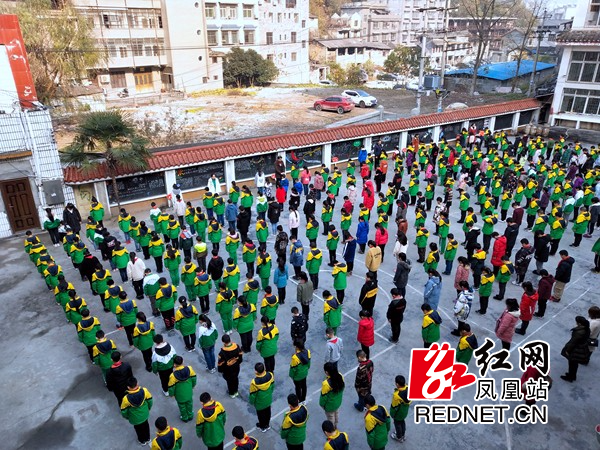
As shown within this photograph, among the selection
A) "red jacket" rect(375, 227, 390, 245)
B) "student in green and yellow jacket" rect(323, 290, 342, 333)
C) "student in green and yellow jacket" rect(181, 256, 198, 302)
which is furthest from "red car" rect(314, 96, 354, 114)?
"student in green and yellow jacket" rect(323, 290, 342, 333)

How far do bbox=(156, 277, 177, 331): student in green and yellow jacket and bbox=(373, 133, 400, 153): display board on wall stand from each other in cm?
1507


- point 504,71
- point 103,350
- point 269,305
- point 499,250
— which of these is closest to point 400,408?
point 269,305

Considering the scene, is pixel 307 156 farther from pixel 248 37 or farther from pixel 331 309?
pixel 248 37

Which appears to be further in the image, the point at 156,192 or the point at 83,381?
the point at 156,192

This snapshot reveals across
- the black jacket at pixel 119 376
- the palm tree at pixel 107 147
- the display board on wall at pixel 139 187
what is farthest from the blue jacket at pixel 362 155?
the black jacket at pixel 119 376

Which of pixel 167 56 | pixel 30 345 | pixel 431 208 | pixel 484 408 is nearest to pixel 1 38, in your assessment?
pixel 30 345

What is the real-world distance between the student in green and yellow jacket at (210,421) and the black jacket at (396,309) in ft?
13.0

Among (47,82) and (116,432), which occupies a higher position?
(47,82)

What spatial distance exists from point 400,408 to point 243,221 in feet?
27.6

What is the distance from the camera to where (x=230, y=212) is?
46.8 feet

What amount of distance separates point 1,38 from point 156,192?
21.7 feet

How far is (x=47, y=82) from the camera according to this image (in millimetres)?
27844

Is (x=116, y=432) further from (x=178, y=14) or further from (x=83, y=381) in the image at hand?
(x=178, y=14)

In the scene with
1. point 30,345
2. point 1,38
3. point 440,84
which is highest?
point 1,38
